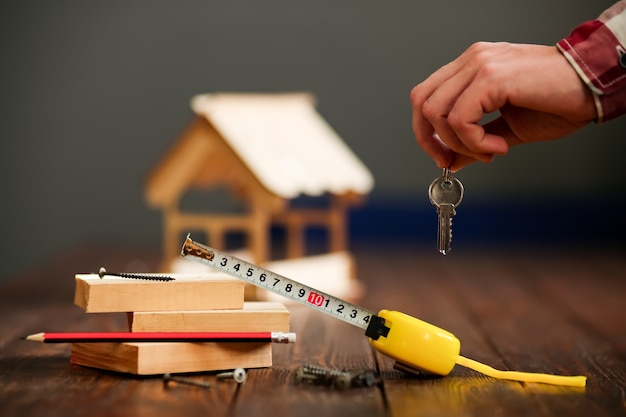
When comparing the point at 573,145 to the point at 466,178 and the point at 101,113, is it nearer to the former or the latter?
the point at 466,178

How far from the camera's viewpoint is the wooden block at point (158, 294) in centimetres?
156

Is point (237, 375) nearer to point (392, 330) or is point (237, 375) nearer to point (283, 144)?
point (392, 330)

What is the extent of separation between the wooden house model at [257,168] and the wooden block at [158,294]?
108cm

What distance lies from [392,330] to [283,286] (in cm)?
21

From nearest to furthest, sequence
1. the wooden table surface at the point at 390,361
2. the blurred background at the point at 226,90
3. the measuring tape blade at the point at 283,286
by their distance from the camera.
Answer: the wooden table surface at the point at 390,361
the measuring tape blade at the point at 283,286
the blurred background at the point at 226,90

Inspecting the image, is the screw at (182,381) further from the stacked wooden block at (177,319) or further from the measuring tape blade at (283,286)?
the measuring tape blade at (283,286)

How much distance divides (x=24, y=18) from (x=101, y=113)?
687mm

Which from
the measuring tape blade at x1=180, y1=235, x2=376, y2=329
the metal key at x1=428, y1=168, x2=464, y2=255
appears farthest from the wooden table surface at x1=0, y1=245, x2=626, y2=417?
the metal key at x1=428, y1=168, x2=464, y2=255

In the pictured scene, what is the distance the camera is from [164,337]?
5.03ft

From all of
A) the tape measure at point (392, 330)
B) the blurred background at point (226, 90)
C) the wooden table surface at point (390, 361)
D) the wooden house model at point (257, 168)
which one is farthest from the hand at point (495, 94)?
the blurred background at point (226, 90)

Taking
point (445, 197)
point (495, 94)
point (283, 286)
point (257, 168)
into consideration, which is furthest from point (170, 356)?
point (257, 168)

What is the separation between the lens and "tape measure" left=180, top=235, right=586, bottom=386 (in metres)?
1.55

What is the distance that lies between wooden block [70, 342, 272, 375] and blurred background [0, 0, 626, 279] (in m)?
3.48

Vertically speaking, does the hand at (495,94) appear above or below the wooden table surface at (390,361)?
above
